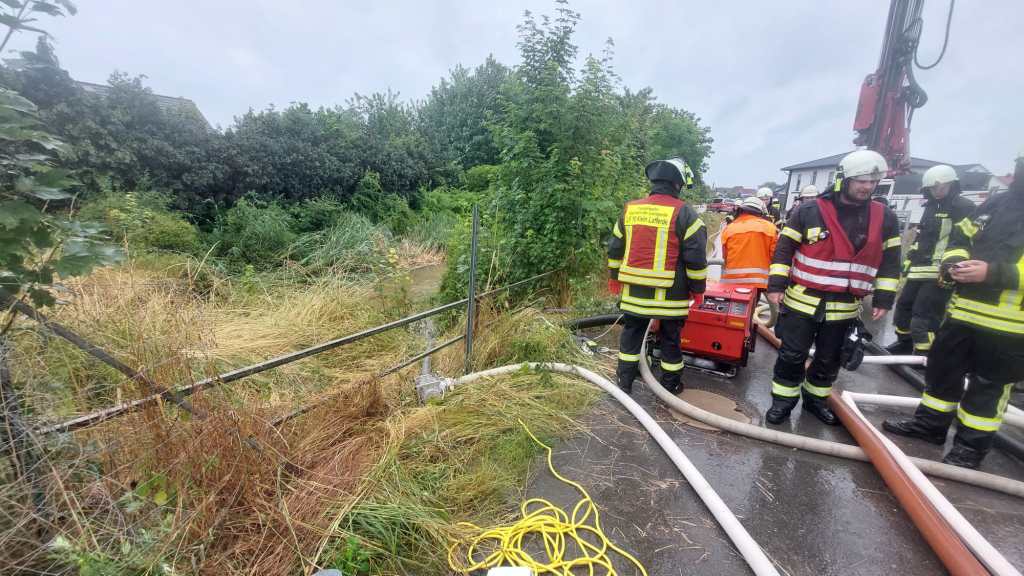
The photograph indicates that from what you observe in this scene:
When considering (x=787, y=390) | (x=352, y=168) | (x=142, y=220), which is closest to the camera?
(x=787, y=390)

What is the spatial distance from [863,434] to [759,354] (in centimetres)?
197

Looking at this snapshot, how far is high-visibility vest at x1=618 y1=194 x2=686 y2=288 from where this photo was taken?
3305mm

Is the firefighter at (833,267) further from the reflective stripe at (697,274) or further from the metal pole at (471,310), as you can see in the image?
the metal pole at (471,310)

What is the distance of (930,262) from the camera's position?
4691 mm

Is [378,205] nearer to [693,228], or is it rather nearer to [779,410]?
[693,228]

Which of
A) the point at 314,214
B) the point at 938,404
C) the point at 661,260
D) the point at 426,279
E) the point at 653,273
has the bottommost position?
the point at 426,279

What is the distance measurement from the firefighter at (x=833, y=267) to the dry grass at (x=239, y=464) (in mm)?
1659

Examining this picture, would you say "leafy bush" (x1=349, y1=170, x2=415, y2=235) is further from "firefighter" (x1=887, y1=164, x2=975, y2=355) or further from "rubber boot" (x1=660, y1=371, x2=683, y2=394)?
"firefighter" (x1=887, y1=164, x2=975, y2=355)

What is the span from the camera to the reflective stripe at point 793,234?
121 inches

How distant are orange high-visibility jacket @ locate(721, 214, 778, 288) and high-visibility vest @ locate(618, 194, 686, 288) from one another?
0.93m

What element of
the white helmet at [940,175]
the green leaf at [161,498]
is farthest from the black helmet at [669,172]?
the green leaf at [161,498]

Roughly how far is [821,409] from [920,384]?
1377 millimetres

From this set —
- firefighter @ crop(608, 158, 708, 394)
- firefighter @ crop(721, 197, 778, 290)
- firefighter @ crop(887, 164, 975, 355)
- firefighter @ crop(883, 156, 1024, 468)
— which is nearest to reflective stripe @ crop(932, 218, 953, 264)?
firefighter @ crop(887, 164, 975, 355)

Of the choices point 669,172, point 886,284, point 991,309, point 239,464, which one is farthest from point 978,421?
point 239,464
